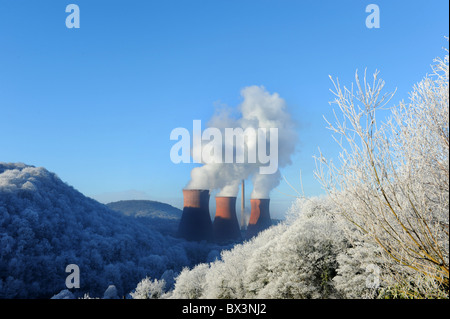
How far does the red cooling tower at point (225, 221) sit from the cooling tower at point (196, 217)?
5.44 feet

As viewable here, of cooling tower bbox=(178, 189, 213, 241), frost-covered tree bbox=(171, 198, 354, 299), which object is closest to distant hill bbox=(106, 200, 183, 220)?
cooling tower bbox=(178, 189, 213, 241)

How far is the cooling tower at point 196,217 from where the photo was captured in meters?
34.3

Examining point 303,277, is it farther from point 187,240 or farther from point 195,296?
point 187,240

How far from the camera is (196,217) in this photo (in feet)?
118

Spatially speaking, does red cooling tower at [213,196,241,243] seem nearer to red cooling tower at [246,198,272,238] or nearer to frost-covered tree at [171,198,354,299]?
red cooling tower at [246,198,272,238]

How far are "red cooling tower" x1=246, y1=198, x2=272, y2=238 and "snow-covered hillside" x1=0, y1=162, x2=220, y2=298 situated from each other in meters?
5.41

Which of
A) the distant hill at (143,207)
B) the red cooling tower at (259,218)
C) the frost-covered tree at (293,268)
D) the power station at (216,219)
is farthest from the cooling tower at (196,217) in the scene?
the distant hill at (143,207)

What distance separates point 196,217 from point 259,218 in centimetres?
818

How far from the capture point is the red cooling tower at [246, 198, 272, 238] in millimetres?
40156

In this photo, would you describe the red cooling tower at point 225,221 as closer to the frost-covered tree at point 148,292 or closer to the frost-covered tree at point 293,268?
the frost-covered tree at point 148,292

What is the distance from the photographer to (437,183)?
4.11 metres

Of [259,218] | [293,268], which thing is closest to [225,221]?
[259,218]

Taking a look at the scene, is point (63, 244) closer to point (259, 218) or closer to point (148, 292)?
point (148, 292)

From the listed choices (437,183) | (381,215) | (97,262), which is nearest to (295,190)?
(381,215)
